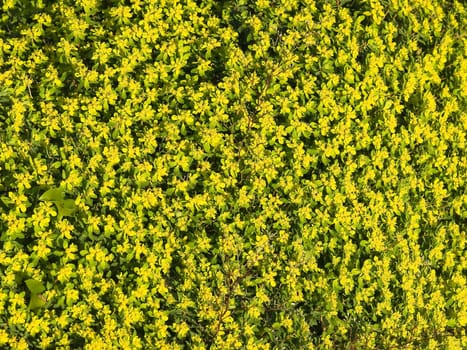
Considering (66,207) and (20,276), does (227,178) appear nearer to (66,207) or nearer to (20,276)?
(66,207)

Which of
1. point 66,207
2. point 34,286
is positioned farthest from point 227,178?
point 34,286

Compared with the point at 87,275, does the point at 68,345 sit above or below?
below

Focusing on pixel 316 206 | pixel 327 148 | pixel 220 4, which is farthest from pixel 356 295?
pixel 220 4

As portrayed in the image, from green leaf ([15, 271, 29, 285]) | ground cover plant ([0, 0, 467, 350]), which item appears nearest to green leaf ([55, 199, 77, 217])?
ground cover plant ([0, 0, 467, 350])

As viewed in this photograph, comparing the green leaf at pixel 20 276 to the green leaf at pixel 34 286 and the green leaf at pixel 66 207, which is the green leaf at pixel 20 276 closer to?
the green leaf at pixel 34 286

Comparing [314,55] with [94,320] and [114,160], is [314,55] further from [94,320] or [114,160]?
[94,320]

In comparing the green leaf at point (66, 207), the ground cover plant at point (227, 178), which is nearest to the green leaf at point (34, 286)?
the ground cover plant at point (227, 178)

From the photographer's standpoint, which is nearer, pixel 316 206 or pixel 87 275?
pixel 87 275
